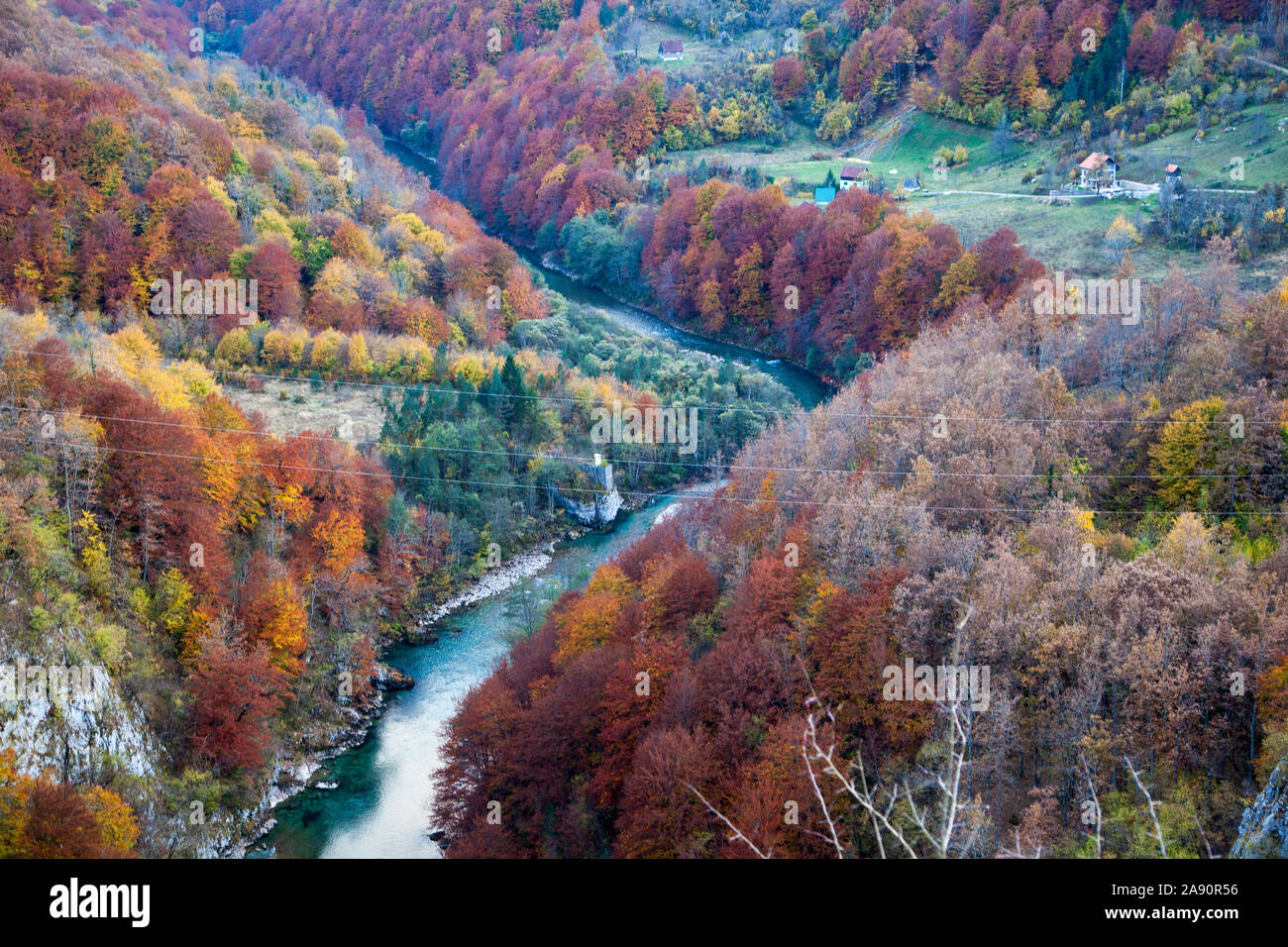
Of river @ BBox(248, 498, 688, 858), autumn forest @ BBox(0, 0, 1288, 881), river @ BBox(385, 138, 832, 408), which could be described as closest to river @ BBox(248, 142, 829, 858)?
river @ BBox(248, 498, 688, 858)

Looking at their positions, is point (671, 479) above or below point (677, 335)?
below

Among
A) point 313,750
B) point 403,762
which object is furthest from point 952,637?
point 313,750

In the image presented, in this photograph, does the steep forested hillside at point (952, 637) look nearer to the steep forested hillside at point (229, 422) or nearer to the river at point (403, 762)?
the river at point (403, 762)

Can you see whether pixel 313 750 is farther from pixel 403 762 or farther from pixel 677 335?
pixel 677 335

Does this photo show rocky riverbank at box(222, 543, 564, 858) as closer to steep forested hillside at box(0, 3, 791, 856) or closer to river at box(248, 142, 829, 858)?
steep forested hillside at box(0, 3, 791, 856)

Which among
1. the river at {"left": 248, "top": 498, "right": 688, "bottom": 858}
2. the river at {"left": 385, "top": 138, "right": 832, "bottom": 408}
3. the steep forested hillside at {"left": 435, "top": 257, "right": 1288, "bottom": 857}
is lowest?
the river at {"left": 248, "top": 498, "right": 688, "bottom": 858}

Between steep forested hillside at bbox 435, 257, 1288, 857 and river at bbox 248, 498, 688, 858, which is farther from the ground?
steep forested hillside at bbox 435, 257, 1288, 857

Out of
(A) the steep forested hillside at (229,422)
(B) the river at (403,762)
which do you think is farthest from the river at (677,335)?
(B) the river at (403,762)

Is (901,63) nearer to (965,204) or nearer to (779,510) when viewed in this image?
(965,204)

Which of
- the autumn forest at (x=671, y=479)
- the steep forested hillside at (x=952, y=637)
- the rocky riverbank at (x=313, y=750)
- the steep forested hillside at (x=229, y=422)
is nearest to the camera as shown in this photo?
the steep forested hillside at (x=952, y=637)
